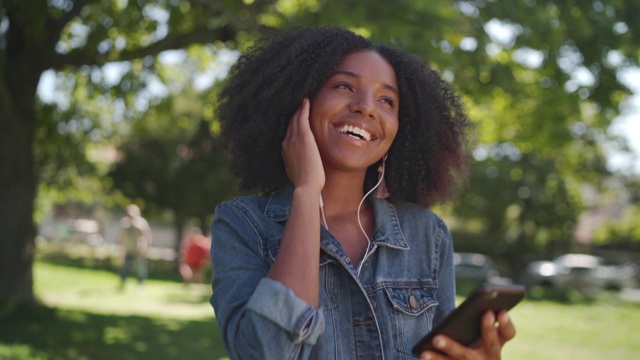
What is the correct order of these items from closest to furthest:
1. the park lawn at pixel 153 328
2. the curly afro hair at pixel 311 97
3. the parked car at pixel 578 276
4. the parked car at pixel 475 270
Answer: the curly afro hair at pixel 311 97 → the park lawn at pixel 153 328 → the parked car at pixel 578 276 → the parked car at pixel 475 270

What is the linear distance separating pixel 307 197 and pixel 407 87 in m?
0.67

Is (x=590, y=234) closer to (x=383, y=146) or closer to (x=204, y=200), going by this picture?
(x=204, y=200)

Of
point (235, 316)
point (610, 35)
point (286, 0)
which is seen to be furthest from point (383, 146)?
point (286, 0)

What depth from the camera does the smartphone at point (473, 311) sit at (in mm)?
1872

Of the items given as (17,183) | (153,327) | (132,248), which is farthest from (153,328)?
(132,248)

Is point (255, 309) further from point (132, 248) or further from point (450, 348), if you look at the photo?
point (132, 248)

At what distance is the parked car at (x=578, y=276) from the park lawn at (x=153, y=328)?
15.4 meters

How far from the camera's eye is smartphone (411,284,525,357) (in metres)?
1.87

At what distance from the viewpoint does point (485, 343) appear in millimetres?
1983

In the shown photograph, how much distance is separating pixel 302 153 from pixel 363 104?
243 mm

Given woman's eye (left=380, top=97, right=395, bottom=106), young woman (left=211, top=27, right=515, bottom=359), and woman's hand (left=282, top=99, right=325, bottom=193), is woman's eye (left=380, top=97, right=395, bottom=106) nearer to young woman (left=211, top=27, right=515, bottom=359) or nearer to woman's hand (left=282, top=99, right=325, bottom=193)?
young woman (left=211, top=27, right=515, bottom=359)

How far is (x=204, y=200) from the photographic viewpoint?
3031 centimetres

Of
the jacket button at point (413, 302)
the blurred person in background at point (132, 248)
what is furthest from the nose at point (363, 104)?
the blurred person in background at point (132, 248)

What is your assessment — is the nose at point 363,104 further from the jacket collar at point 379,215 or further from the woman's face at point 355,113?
the jacket collar at point 379,215
